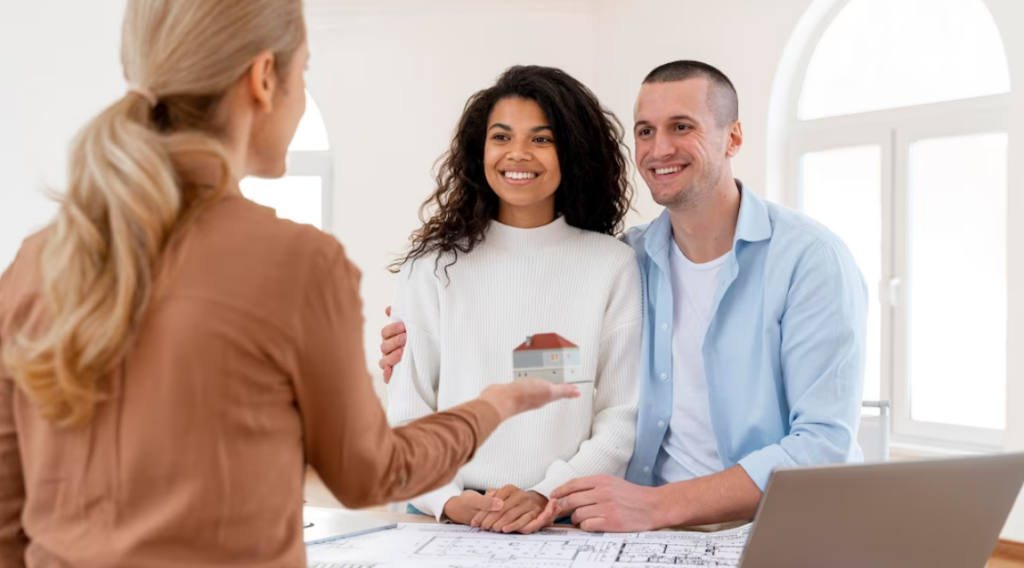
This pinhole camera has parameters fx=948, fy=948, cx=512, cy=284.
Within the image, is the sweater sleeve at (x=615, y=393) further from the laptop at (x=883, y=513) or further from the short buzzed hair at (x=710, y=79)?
the laptop at (x=883, y=513)

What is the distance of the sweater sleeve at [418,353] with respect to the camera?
202 cm

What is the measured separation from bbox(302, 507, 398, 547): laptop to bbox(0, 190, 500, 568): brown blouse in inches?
24.7

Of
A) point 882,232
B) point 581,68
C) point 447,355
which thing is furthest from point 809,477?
point 581,68

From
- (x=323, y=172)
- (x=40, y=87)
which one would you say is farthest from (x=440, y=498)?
(x=323, y=172)

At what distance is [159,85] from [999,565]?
462cm

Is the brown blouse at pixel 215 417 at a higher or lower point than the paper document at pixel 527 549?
higher

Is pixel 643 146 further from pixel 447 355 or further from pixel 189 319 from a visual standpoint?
pixel 189 319

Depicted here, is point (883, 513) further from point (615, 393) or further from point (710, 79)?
point (710, 79)

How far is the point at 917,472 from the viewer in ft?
4.08

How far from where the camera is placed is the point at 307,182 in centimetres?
751

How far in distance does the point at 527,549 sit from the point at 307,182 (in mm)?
6275

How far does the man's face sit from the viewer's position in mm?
2293

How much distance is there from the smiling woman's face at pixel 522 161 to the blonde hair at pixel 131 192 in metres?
1.13

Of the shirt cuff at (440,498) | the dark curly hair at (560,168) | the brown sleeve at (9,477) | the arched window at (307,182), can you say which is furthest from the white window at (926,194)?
the brown sleeve at (9,477)
